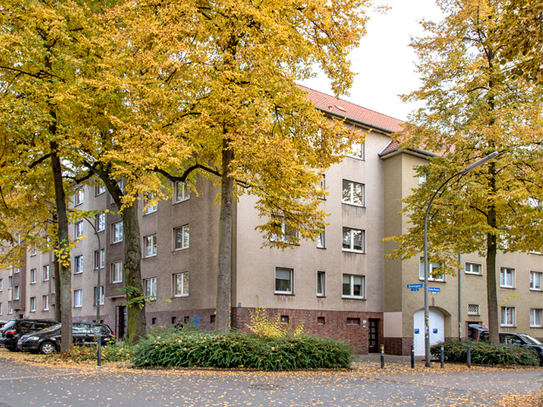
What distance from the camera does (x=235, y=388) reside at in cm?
1147

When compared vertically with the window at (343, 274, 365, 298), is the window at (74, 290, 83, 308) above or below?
below

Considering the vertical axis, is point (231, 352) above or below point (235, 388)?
above

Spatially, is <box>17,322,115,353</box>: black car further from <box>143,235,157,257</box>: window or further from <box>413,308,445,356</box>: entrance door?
<box>413,308,445,356</box>: entrance door

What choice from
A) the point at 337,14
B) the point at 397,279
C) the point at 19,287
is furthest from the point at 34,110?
the point at 19,287

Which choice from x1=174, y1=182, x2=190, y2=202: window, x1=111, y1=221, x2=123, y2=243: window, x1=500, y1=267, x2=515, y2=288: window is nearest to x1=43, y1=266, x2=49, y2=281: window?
x1=111, y1=221, x2=123, y2=243: window

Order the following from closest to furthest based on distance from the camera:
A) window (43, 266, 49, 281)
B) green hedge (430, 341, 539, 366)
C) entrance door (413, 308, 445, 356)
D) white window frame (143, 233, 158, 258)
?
green hedge (430, 341, 539, 366), entrance door (413, 308, 445, 356), white window frame (143, 233, 158, 258), window (43, 266, 49, 281)

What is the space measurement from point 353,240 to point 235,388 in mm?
17857

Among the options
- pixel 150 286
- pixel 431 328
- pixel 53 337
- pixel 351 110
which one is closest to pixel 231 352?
pixel 53 337

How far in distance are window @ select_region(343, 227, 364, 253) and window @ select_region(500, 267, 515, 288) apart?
1151cm

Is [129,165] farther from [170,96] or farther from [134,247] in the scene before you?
[134,247]

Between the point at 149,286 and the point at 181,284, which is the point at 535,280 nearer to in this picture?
the point at 181,284

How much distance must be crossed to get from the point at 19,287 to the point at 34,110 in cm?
3881

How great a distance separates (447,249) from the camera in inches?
→ 803

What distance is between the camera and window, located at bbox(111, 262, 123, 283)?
32.8 metres
